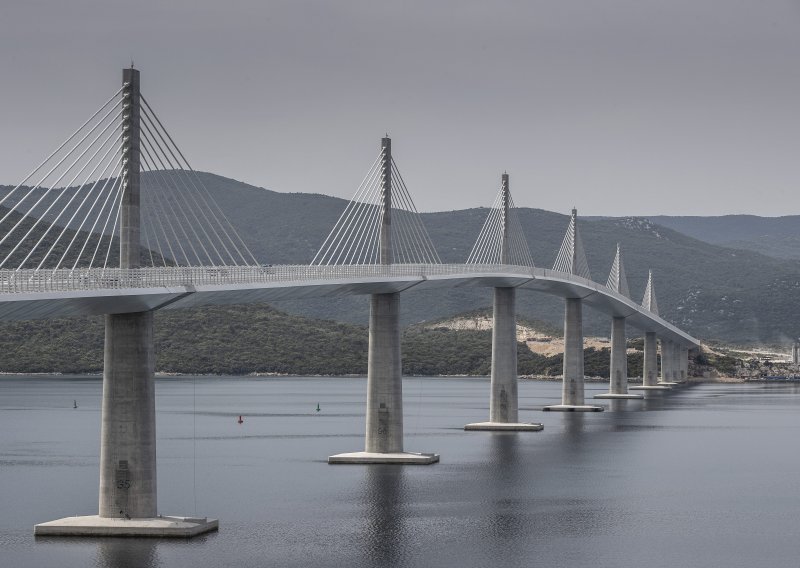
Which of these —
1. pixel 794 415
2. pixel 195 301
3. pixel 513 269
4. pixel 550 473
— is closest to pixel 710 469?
pixel 550 473

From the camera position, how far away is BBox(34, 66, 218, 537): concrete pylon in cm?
4869

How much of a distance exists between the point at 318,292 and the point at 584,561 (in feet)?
64.3

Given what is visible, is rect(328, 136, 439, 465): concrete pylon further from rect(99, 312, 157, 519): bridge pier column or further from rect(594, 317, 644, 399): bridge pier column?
rect(594, 317, 644, 399): bridge pier column

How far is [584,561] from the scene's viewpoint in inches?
2124

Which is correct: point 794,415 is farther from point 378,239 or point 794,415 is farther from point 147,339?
point 147,339

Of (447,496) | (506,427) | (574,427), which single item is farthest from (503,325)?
(447,496)

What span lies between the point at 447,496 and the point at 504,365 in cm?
A: 3326

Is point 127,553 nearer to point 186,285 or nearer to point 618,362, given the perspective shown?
point 186,285

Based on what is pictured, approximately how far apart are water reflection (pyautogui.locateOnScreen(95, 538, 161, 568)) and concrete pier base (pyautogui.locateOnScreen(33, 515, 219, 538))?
301 millimetres

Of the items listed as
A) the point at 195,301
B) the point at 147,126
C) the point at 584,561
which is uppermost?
the point at 147,126

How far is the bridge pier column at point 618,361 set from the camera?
174875 millimetres

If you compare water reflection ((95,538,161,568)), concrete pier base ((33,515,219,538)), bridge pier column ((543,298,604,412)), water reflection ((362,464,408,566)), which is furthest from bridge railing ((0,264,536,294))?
bridge pier column ((543,298,604,412))

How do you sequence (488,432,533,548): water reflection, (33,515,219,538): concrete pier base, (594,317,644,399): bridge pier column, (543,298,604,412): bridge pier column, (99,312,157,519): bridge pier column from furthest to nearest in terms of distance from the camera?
(594,317,644,399): bridge pier column → (543,298,604,412): bridge pier column → (488,432,533,548): water reflection → (33,515,219,538): concrete pier base → (99,312,157,519): bridge pier column

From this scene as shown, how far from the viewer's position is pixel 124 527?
4906 centimetres
